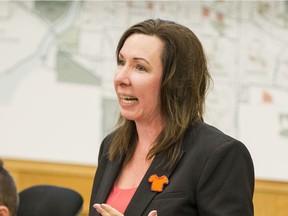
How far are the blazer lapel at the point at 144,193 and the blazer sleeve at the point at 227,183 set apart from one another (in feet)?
0.50

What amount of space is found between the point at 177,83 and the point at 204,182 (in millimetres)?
355

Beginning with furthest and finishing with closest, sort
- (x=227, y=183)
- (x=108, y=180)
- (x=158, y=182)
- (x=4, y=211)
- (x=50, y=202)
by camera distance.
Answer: (x=50, y=202) → (x=108, y=180) → (x=4, y=211) → (x=158, y=182) → (x=227, y=183)

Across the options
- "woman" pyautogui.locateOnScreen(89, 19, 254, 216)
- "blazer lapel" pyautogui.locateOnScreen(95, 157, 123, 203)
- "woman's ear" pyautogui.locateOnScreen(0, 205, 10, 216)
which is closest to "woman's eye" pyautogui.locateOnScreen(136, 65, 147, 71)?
"woman" pyautogui.locateOnScreen(89, 19, 254, 216)

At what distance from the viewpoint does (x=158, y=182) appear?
2094 millimetres

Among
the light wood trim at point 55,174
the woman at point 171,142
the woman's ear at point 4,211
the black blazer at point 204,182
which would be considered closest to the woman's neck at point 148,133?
the woman at point 171,142

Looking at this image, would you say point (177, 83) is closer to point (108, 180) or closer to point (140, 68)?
point (140, 68)

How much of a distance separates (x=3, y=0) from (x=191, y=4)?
1395 mm

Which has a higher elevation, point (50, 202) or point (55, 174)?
point (50, 202)

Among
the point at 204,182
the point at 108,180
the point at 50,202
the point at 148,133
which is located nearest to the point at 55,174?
the point at 50,202

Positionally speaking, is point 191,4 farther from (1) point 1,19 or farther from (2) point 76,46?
(1) point 1,19

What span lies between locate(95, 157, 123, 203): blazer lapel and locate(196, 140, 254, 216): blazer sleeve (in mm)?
400

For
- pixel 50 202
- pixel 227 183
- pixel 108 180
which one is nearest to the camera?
pixel 227 183

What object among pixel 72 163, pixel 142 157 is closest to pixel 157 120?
pixel 142 157

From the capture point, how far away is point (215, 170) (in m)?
2.01
